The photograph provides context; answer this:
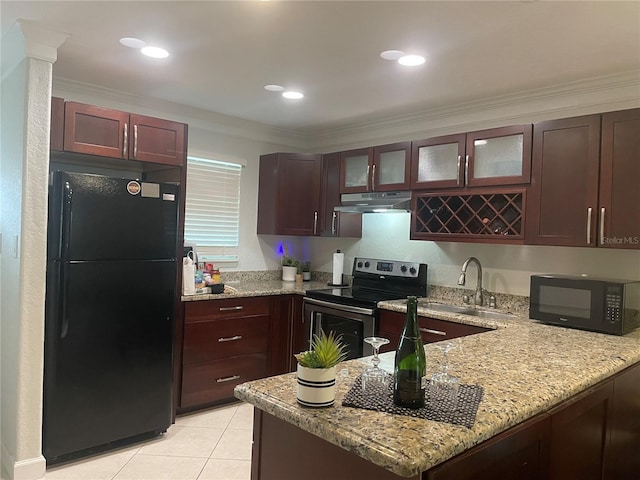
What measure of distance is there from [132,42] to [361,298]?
227 cm

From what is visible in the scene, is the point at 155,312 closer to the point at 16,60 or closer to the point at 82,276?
the point at 82,276

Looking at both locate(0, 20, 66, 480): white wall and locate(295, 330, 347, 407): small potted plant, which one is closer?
locate(295, 330, 347, 407): small potted plant

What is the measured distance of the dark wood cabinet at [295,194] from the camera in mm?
4359

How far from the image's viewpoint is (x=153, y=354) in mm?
3094

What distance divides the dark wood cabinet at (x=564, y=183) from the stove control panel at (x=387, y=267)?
1.09 m

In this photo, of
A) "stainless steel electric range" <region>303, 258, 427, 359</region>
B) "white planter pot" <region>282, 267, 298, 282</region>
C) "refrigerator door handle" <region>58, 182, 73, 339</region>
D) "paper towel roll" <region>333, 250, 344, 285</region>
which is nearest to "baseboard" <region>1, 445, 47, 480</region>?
"refrigerator door handle" <region>58, 182, 73, 339</region>

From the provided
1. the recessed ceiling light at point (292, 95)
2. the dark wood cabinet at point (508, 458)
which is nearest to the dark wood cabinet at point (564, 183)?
the dark wood cabinet at point (508, 458)

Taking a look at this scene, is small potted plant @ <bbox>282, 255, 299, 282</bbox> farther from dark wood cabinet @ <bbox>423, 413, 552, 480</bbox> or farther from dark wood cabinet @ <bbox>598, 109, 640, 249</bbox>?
dark wood cabinet @ <bbox>423, 413, 552, 480</bbox>

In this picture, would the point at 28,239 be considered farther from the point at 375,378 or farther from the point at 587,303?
the point at 587,303

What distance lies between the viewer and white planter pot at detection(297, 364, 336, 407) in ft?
4.43

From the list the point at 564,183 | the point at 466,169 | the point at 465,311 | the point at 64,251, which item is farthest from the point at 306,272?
the point at 564,183

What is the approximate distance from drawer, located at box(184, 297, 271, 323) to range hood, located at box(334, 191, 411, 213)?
3.39 feet

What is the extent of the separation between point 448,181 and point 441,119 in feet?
2.27

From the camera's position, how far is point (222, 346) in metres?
3.67
